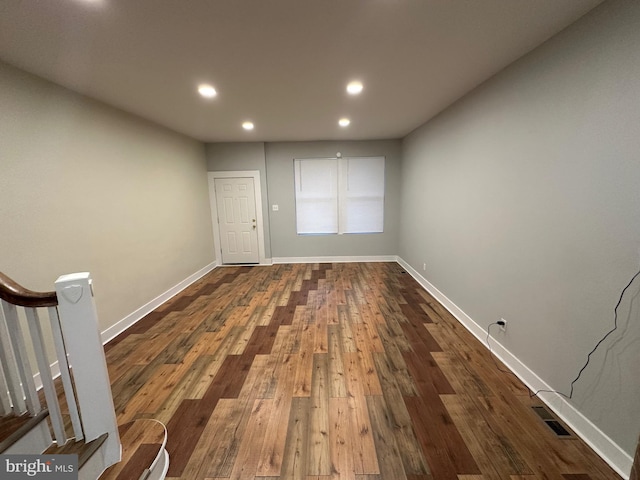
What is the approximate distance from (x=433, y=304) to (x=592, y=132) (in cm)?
247

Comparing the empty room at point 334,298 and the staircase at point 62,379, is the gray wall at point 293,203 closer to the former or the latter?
the empty room at point 334,298

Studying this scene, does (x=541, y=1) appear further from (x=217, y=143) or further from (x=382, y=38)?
(x=217, y=143)

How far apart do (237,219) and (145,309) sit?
257cm

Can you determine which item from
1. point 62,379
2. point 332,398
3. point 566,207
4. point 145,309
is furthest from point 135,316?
point 566,207

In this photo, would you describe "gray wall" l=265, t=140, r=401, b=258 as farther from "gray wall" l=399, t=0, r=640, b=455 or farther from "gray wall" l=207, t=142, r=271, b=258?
"gray wall" l=399, t=0, r=640, b=455

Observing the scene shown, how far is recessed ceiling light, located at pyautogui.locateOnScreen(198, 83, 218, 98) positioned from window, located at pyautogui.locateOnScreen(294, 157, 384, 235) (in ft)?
9.30

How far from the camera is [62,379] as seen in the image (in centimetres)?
125

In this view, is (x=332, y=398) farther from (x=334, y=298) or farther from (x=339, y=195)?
(x=339, y=195)

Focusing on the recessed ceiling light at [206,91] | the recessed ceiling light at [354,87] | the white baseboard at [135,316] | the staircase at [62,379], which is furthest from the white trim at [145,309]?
the recessed ceiling light at [354,87]

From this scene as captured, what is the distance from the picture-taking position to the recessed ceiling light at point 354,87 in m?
2.39

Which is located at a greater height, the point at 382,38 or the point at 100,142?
the point at 382,38

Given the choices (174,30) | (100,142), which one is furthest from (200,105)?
(174,30)

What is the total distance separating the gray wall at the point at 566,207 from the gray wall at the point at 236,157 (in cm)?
374

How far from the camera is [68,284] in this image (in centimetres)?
117
